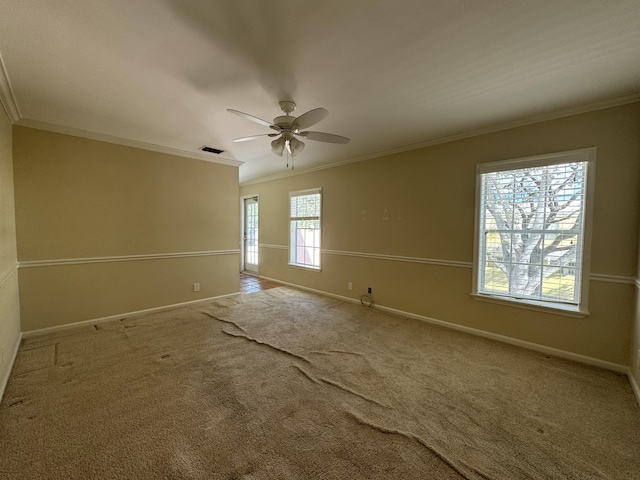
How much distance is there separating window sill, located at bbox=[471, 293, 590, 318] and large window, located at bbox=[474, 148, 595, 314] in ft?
0.03

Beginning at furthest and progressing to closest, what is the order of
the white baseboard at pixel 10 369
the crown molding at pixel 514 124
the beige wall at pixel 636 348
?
the crown molding at pixel 514 124
the beige wall at pixel 636 348
the white baseboard at pixel 10 369

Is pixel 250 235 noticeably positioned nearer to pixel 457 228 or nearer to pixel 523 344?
pixel 457 228

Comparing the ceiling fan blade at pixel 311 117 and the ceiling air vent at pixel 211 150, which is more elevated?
the ceiling air vent at pixel 211 150

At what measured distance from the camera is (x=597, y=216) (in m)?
2.43

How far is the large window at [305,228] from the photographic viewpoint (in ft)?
16.8

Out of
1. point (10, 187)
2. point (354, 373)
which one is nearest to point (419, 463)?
point (354, 373)

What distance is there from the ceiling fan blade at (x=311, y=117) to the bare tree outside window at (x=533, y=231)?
2.19 m

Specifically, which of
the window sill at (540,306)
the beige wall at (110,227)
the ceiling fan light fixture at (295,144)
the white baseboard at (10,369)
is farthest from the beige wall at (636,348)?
the beige wall at (110,227)

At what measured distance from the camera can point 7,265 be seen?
7.68 feet

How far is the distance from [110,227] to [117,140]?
3.74ft

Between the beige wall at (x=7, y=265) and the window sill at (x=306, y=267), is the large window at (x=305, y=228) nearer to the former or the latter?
the window sill at (x=306, y=267)

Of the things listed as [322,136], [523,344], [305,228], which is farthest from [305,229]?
[523,344]

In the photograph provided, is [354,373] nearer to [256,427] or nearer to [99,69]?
[256,427]

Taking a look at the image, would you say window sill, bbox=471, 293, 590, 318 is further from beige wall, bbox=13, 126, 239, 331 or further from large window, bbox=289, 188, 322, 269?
beige wall, bbox=13, 126, 239, 331
